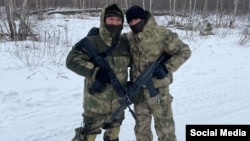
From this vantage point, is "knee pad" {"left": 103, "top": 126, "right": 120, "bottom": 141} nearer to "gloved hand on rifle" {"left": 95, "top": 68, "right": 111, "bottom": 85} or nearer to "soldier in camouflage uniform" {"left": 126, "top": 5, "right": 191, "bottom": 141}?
"soldier in camouflage uniform" {"left": 126, "top": 5, "right": 191, "bottom": 141}

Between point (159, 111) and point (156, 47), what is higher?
point (156, 47)

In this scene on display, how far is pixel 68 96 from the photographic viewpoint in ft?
16.6

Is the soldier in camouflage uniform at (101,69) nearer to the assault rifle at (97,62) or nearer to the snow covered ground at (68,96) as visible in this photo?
the assault rifle at (97,62)

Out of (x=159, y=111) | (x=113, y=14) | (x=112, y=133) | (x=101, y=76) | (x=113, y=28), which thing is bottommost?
(x=112, y=133)

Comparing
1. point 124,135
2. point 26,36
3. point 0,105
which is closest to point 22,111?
point 0,105

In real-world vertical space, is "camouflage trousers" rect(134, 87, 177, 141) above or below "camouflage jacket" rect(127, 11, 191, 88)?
below

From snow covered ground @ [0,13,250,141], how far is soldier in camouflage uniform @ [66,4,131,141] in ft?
2.90

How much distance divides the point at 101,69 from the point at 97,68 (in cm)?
3

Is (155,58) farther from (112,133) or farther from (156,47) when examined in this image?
(112,133)

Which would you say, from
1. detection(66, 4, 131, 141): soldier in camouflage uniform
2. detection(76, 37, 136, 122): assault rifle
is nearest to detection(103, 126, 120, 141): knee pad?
detection(66, 4, 131, 141): soldier in camouflage uniform

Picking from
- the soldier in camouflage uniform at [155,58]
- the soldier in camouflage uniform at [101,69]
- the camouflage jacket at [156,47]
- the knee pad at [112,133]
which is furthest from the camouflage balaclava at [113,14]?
the knee pad at [112,133]

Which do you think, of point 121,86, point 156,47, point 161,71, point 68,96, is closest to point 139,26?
point 156,47

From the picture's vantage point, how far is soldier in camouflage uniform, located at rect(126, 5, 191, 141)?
9.11 ft

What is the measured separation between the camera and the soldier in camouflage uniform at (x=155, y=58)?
2.78 m
